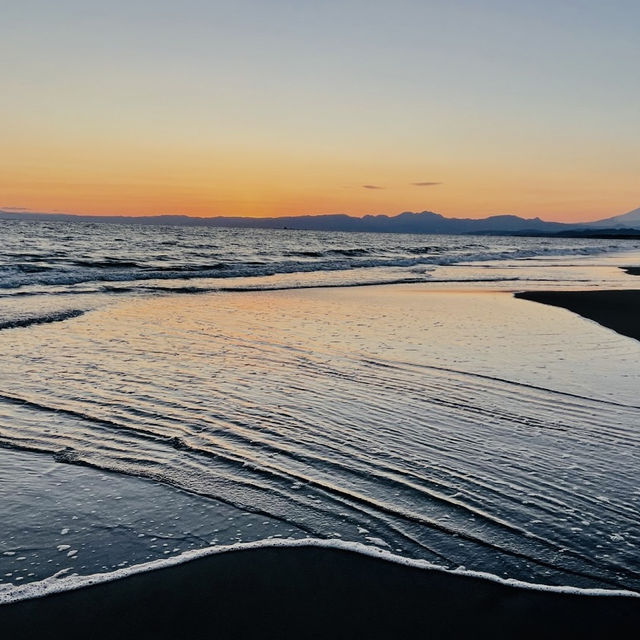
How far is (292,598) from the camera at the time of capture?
3.40 m

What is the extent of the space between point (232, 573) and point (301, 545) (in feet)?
1.69

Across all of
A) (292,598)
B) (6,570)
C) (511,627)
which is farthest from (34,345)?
(511,627)

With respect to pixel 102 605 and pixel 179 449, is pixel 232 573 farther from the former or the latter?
pixel 179 449

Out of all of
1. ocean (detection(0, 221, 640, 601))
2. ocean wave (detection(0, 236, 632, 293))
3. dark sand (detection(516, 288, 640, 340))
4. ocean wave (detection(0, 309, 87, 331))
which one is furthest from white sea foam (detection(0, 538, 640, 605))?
ocean wave (detection(0, 236, 632, 293))

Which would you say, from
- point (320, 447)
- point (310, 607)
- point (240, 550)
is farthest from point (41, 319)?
point (310, 607)

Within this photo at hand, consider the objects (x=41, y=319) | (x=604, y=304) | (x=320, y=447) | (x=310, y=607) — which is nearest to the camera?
(x=310, y=607)

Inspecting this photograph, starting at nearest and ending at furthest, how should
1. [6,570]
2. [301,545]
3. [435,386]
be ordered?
A: [6,570], [301,545], [435,386]

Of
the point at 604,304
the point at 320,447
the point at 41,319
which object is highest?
the point at 604,304

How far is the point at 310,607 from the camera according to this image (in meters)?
3.31

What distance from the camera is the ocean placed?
3969 millimetres

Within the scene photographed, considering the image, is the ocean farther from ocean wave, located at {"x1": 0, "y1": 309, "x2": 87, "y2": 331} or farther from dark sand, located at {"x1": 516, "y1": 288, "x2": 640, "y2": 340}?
dark sand, located at {"x1": 516, "y1": 288, "x2": 640, "y2": 340}

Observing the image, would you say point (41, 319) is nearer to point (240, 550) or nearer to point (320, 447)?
point (320, 447)

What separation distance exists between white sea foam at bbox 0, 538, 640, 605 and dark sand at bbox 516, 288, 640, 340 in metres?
10.8

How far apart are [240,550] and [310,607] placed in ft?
2.44
